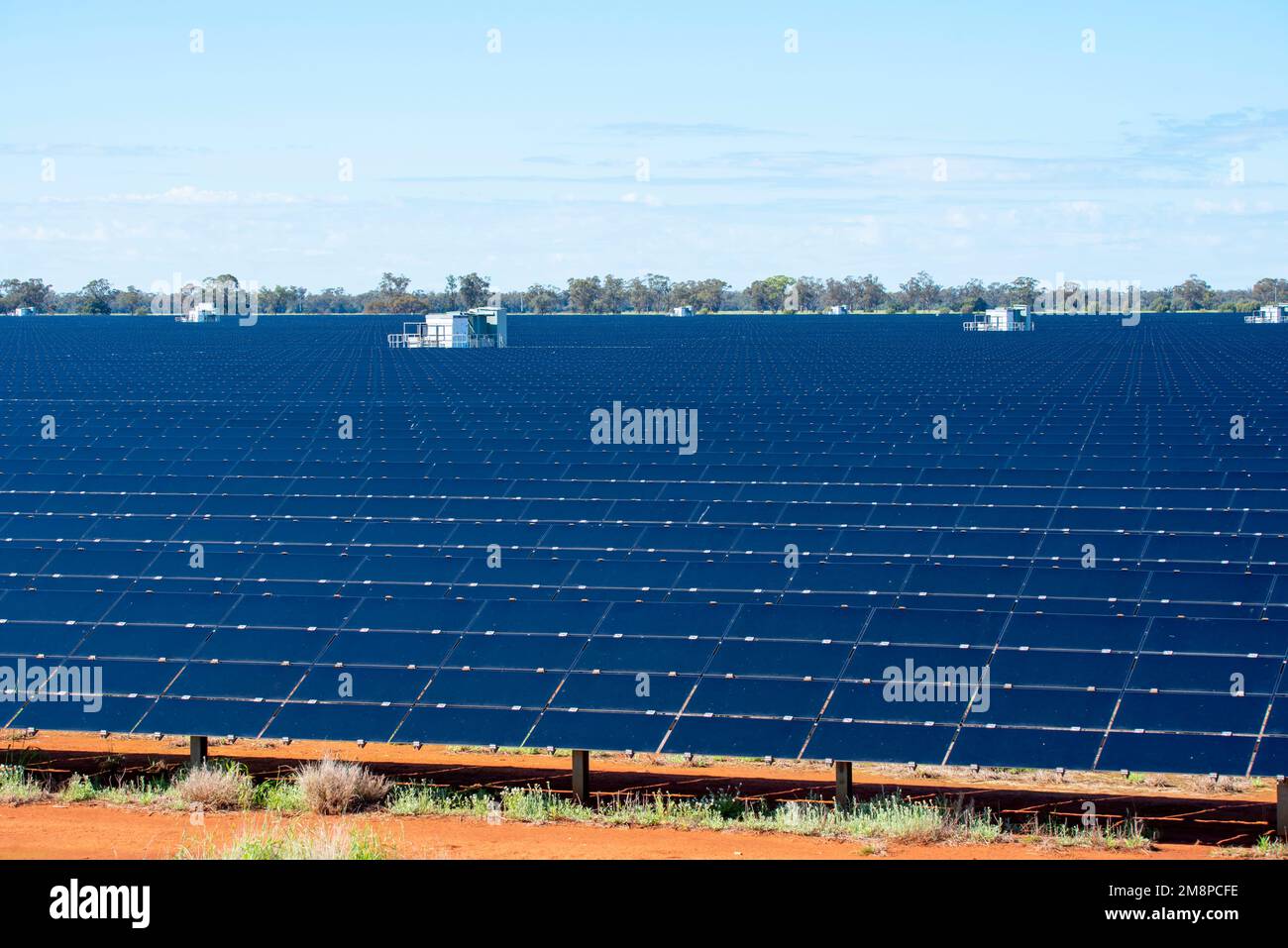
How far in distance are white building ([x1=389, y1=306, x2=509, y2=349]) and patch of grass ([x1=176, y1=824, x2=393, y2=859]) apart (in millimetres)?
72021

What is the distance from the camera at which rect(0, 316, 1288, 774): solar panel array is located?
13.0 metres

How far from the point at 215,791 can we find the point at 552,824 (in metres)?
3.06

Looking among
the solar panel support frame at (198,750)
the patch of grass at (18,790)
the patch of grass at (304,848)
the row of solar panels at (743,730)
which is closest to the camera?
the patch of grass at (304,848)

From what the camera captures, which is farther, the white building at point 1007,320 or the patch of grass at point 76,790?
the white building at point 1007,320

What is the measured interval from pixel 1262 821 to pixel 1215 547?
21.3 feet

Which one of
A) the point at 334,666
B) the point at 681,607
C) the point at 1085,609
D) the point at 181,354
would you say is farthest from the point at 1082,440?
the point at 181,354

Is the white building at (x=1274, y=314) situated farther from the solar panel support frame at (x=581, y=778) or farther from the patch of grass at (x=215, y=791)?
the patch of grass at (x=215, y=791)

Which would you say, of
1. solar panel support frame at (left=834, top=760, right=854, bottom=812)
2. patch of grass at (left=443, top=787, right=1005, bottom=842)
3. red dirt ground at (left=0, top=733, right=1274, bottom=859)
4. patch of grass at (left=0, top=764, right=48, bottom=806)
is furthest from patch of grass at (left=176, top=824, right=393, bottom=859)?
solar panel support frame at (left=834, top=760, right=854, bottom=812)

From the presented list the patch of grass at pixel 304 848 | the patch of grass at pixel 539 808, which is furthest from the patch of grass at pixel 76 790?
the patch of grass at pixel 539 808

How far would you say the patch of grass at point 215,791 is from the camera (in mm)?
13336

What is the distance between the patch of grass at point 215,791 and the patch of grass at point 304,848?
8.32 ft

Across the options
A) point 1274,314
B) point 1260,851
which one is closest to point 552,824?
point 1260,851

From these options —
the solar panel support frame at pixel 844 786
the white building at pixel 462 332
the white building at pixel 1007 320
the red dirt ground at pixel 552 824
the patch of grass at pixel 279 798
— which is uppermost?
the white building at pixel 1007 320

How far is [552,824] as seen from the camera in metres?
12.8
